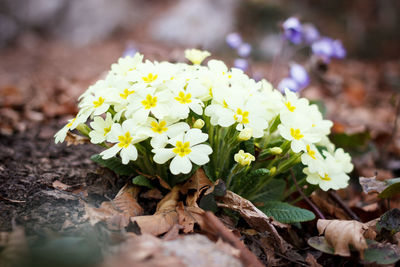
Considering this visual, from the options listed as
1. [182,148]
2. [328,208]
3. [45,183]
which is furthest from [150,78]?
[328,208]

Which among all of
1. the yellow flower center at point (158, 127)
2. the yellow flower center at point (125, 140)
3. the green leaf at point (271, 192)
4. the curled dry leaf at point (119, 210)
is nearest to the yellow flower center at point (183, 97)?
the yellow flower center at point (158, 127)

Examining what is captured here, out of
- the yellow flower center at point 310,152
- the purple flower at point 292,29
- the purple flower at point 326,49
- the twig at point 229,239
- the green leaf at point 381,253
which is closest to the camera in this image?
the twig at point 229,239

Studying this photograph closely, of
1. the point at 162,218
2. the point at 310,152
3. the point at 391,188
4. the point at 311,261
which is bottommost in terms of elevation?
the point at 311,261

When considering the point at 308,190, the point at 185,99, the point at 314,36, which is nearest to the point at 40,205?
the point at 185,99

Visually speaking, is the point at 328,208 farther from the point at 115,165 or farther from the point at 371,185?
the point at 115,165

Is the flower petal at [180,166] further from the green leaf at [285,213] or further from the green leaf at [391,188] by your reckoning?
the green leaf at [391,188]
